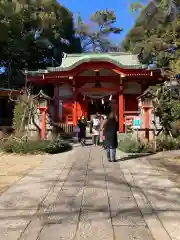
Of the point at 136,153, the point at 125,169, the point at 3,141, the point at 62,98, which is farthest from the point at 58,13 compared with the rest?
the point at 125,169

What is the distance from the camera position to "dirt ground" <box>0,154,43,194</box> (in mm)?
8844

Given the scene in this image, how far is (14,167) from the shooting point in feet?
37.2

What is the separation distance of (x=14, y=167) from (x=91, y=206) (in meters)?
5.57

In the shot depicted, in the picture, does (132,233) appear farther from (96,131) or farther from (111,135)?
(96,131)

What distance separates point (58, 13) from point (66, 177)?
106ft

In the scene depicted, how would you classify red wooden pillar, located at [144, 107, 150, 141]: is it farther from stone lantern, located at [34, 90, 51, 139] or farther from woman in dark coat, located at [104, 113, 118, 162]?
stone lantern, located at [34, 90, 51, 139]

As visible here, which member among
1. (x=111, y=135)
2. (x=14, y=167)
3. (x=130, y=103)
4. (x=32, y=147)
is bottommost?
(x=14, y=167)

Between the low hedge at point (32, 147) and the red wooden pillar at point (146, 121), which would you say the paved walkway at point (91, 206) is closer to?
the low hedge at point (32, 147)

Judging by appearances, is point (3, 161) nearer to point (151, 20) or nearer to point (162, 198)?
point (162, 198)

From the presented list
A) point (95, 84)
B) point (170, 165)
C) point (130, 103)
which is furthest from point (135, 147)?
point (95, 84)

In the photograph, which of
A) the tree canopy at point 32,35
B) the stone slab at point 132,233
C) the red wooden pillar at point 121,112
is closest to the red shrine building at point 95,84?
the red wooden pillar at point 121,112

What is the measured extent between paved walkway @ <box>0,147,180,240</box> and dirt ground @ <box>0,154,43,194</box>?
0.90 feet

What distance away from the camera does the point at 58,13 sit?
1524 inches

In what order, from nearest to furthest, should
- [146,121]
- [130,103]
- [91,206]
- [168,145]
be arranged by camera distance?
1. [91,206]
2. [168,145]
3. [146,121]
4. [130,103]
